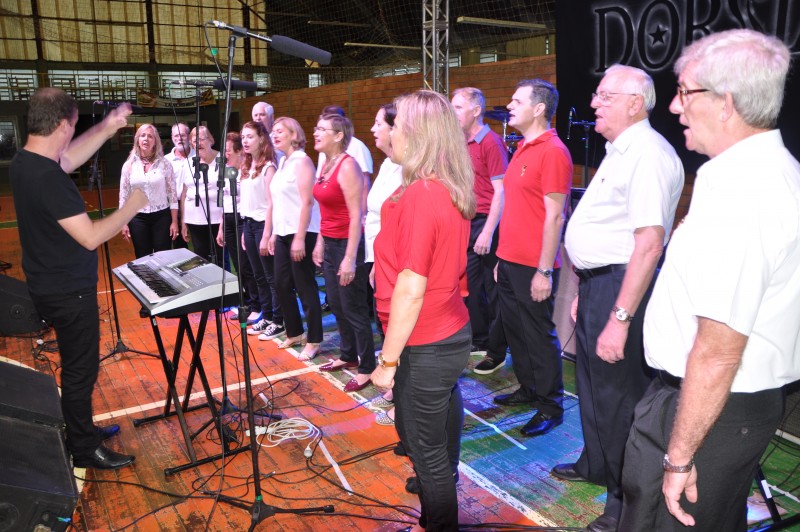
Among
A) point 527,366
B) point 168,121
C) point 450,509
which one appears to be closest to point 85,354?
point 450,509

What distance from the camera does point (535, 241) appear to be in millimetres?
3207

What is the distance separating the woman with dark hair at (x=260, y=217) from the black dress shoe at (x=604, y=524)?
3.08 m

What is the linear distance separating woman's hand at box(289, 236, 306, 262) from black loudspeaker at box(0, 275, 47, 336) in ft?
5.19

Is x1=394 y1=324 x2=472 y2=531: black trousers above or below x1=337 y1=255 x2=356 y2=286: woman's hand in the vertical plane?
below

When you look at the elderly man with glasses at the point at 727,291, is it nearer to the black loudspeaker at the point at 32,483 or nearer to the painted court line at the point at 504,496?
Result: the painted court line at the point at 504,496

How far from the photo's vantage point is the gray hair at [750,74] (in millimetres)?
1279

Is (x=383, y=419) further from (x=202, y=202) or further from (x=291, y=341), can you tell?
(x=202, y=202)

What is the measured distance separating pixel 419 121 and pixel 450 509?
1363 mm

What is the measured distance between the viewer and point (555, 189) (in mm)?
3016

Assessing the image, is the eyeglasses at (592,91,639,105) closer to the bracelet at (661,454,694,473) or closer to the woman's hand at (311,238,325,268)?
the bracelet at (661,454,694,473)

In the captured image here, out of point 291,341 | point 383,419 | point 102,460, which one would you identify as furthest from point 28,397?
point 291,341

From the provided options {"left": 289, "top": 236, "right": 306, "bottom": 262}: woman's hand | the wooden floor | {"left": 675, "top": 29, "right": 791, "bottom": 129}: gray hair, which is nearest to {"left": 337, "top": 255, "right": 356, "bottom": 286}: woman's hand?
{"left": 289, "top": 236, "right": 306, "bottom": 262}: woman's hand

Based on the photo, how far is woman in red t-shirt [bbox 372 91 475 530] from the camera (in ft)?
6.41

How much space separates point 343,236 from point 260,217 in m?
1.33
